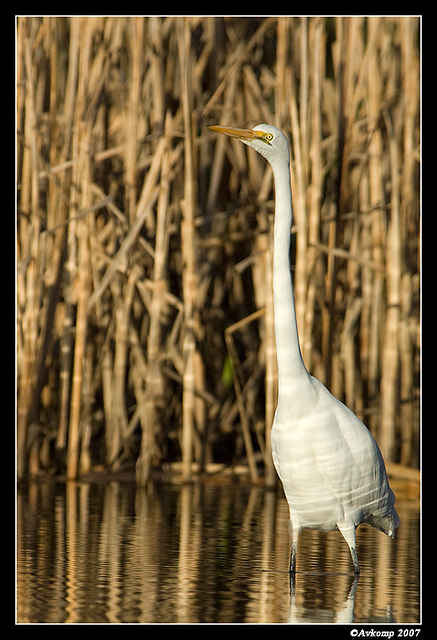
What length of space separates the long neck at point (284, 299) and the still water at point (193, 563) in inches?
33.0

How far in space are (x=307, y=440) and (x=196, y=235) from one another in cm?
317

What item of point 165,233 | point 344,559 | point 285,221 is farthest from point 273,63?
point 344,559

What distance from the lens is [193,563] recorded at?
386 centimetres

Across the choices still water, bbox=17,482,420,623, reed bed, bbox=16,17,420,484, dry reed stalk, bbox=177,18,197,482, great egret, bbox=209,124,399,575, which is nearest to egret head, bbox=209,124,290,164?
great egret, bbox=209,124,399,575

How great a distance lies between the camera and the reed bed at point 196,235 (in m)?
5.75

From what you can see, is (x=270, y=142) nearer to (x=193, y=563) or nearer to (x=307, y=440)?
(x=307, y=440)

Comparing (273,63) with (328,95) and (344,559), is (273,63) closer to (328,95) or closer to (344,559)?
(328,95)

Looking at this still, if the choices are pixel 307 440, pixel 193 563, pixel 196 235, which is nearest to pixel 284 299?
pixel 307 440

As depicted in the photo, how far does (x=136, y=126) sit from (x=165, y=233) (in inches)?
29.4

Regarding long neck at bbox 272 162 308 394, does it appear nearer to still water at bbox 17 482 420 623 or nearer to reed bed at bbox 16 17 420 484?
still water at bbox 17 482 420 623

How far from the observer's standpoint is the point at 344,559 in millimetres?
4027

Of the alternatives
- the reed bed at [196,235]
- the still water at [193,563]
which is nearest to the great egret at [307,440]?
the still water at [193,563]

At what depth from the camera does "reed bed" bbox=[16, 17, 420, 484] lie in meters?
5.75

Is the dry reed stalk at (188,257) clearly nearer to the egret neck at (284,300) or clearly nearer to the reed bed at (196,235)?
the reed bed at (196,235)
